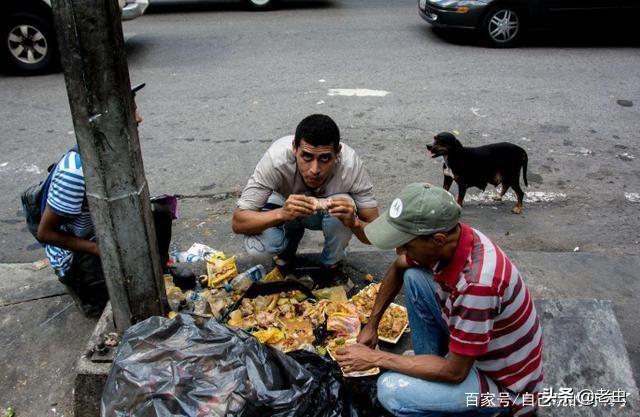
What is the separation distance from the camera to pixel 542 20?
8500mm

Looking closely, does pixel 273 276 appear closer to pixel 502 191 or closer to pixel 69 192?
pixel 69 192

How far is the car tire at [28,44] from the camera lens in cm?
729

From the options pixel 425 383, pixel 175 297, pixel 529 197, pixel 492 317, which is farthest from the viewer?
pixel 529 197

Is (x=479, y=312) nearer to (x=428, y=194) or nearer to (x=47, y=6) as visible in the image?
(x=428, y=194)

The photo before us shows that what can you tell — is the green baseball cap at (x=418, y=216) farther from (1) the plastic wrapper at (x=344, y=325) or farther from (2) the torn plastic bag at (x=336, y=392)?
(1) the plastic wrapper at (x=344, y=325)

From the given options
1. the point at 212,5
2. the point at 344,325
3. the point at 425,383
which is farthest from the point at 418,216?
the point at 212,5

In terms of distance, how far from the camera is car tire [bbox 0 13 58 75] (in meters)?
7.29

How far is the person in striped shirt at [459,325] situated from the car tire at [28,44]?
684 centimetres

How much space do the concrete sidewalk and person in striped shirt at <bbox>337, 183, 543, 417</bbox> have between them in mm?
495

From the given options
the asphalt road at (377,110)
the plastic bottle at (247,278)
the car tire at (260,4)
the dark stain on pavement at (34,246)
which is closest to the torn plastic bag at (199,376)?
the plastic bottle at (247,278)

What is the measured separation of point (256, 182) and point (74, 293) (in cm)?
Answer: 122

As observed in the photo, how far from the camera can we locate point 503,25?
8539 millimetres

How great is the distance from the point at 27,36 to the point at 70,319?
561cm

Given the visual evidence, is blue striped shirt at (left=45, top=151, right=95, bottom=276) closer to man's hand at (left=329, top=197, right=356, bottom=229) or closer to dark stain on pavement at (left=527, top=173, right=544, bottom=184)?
man's hand at (left=329, top=197, right=356, bottom=229)
